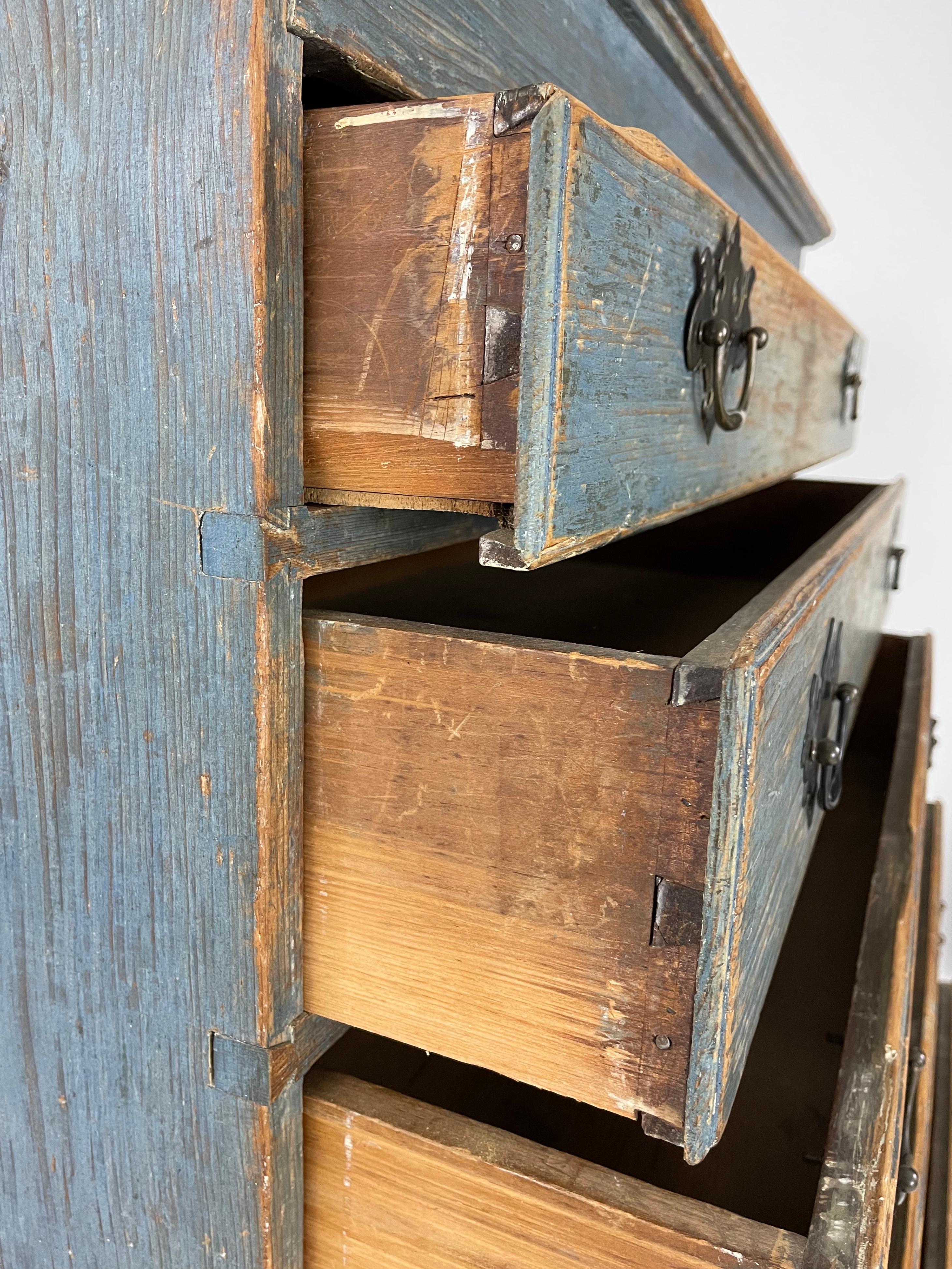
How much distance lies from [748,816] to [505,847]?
0.11 metres

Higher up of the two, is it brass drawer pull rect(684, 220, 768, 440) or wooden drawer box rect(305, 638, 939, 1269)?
brass drawer pull rect(684, 220, 768, 440)

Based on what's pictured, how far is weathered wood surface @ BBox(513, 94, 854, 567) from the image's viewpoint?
1.14 ft

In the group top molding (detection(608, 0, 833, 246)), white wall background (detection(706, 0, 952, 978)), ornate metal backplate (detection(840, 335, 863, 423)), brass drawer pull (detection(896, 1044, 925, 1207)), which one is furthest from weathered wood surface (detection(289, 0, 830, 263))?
white wall background (detection(706, 0, 952, 978))

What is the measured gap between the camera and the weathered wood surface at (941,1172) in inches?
35.2

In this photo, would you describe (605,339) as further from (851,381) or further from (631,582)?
(851,381)

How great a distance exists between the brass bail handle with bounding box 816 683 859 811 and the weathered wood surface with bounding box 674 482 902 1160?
0.02 metres

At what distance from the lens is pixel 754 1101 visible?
739mm

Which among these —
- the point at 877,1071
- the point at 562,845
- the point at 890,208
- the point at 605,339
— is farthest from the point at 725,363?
the point at 890,208

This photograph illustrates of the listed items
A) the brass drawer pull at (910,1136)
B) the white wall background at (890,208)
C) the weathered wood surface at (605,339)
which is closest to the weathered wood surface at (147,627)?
the weathered wood surface at (605,339)

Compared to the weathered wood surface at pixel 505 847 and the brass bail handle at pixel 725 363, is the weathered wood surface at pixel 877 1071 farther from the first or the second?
the brass bail handle at pixel 725 363

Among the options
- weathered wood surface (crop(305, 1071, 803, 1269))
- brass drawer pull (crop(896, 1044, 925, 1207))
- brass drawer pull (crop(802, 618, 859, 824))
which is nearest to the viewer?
weathered wood surface (crop(305, 1071, 803, 1269))

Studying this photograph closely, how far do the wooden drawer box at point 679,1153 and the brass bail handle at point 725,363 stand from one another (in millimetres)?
397

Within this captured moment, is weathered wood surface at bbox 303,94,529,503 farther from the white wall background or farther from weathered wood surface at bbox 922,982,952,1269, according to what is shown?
the white wall background

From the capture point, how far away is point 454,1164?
49cm
